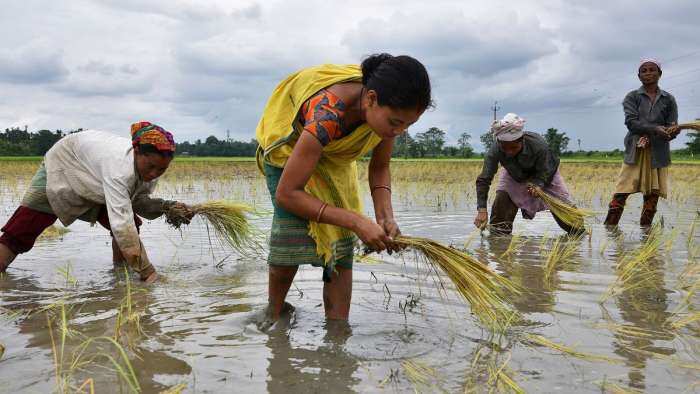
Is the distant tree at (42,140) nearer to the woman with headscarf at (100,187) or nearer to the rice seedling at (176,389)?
the woman with headscarf at (100,187)

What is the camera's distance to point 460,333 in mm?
2684

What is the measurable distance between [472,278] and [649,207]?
14.0ft

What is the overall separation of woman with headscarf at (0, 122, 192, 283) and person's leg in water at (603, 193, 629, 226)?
163 inches

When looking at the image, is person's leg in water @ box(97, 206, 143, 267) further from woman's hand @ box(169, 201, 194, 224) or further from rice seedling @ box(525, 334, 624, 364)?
rice seedling @ box(525, 334, 624, 364)

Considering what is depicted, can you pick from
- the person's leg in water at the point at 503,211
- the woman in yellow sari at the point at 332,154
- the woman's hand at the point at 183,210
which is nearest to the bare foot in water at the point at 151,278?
the woman's hand at the point at 183,210

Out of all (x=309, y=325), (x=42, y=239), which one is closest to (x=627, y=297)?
(x=309, y=325)

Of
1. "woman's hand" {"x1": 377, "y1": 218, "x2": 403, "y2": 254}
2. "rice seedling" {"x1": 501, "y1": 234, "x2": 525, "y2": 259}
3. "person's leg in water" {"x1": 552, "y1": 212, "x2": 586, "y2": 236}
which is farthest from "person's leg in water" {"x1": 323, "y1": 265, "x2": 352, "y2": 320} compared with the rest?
"person's leg in water" {"x1": 552, "y1": 212, "x2": 586, "y2": 236}

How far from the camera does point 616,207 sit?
19.7 ft

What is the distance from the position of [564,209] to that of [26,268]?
4230 millimetres

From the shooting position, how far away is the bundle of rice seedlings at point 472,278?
2.46 m

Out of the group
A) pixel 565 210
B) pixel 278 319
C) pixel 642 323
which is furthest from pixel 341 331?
pixel 565 210

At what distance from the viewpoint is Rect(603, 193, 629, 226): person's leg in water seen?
598cm

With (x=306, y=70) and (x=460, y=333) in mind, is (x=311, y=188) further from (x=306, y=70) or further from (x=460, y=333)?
(x=460, y=333)

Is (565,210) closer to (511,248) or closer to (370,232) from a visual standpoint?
(511,248)
